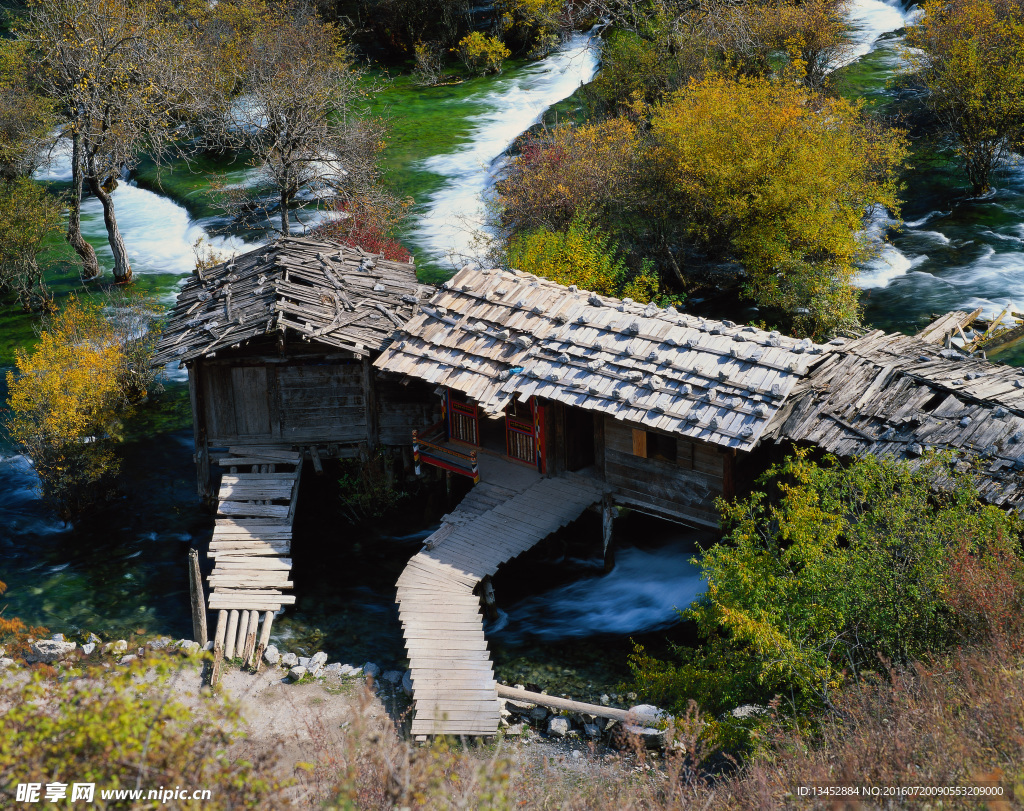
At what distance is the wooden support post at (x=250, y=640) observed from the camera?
17.1 meters

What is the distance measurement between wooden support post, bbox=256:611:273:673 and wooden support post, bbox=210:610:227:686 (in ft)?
2.05

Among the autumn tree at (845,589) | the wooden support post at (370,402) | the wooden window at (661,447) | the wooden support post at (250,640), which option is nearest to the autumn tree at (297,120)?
the wooden support post at (370,402)

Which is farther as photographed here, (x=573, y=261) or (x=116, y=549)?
(x=573, y=261)

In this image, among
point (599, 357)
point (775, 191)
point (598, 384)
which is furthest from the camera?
point (775, 191)

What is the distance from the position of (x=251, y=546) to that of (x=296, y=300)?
220 inches

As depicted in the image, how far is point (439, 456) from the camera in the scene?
21062 millimetres

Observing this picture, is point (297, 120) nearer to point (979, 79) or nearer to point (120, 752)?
point (979, 79)

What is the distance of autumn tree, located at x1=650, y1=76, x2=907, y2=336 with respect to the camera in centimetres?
2655

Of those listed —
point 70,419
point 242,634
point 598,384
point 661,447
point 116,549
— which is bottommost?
point 116,549

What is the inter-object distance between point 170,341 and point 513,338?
7815mm

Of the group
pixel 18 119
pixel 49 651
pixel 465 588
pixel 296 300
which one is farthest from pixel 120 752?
pixel 18 119

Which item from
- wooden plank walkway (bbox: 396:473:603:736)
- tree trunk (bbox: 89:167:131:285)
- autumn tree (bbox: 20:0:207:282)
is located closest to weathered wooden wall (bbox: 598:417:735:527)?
wooden plank walkway (bbox: 396:473:603:736)

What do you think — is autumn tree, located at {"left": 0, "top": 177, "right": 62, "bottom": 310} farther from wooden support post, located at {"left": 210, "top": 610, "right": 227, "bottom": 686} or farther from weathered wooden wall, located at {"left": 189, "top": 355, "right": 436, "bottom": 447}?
wooden support post, located at {"left": 210, "top": 610, "right": 227, "bottom": 686}

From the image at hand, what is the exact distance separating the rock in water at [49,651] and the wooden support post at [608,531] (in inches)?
409
